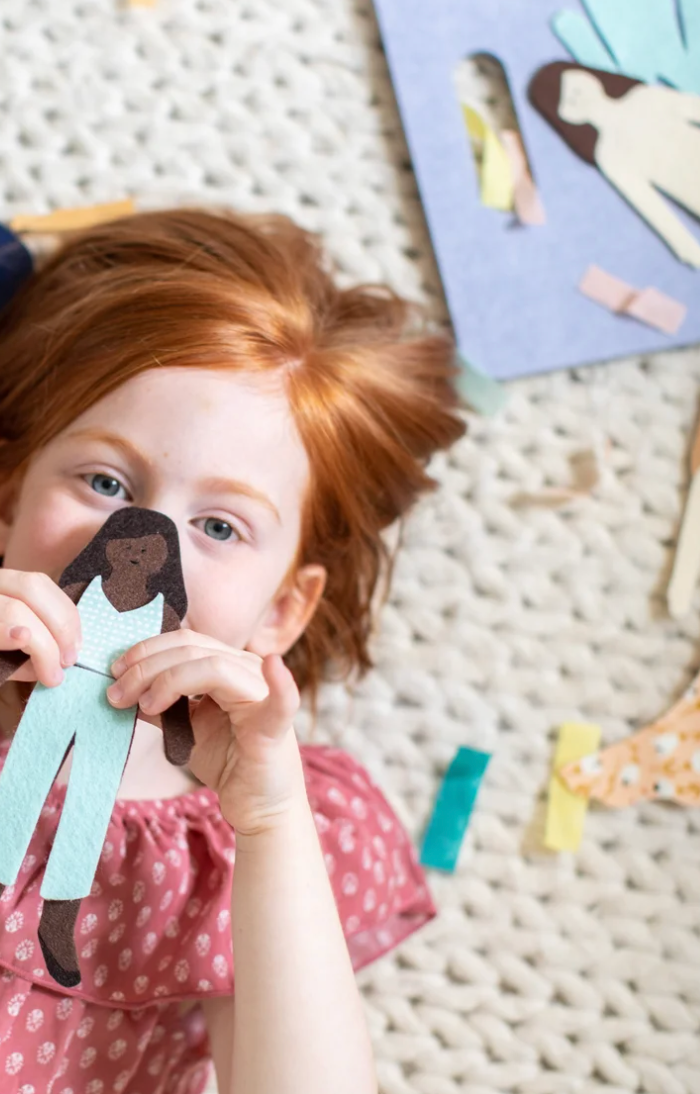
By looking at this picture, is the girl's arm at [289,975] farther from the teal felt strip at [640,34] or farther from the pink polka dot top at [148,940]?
the teal felt strip at [640,34]

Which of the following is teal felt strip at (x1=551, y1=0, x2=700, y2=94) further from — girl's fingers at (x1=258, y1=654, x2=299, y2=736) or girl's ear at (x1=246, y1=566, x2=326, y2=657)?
girl's fingers at (x1=258, y1=654, x2=299, y2=736)

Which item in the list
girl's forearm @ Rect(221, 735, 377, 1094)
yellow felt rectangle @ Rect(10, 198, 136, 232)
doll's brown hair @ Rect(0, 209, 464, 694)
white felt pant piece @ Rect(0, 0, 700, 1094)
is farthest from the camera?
yellow felt rectangle @ Rect(10, 198, 136, 232)

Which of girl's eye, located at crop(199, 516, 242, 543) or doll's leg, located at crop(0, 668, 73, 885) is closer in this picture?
doll's leg, located at crop(0, 668, 73, 885)

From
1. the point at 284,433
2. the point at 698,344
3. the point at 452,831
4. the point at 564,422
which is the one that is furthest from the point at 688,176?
the point at 452,831

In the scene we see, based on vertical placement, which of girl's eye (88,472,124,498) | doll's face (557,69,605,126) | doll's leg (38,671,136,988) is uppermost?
doll's face (557,69,605,126)

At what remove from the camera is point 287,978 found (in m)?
0.74

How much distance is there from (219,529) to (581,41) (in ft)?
2.08

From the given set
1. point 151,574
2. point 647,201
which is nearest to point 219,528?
point 151,574

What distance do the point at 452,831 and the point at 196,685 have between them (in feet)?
1.31

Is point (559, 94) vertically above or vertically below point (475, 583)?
above

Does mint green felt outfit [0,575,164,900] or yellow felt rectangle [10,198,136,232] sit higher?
yellow felt rectangle [10,198,136,232]

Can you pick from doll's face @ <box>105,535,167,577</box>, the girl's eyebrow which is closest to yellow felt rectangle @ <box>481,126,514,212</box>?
the girl's eyebrow

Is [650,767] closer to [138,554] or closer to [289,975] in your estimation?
[289,975]

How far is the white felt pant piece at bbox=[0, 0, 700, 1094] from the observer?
0.95 metres
